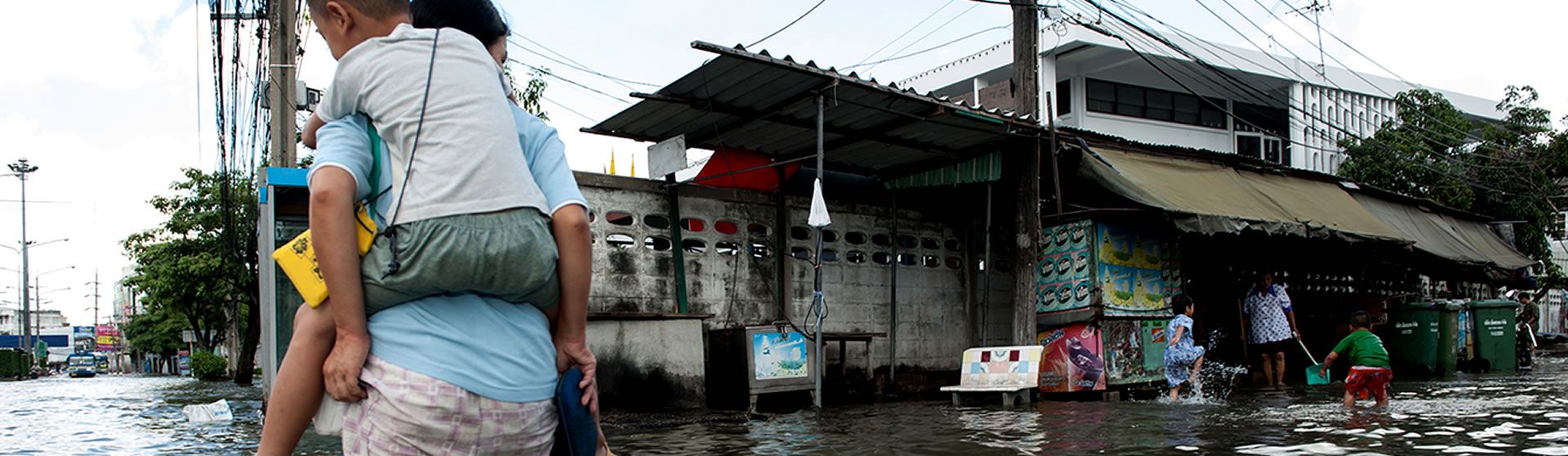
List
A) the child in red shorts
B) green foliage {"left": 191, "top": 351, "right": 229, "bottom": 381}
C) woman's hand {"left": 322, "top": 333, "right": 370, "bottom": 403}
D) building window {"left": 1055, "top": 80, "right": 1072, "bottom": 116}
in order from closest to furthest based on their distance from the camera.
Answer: woman's hand {"left": 322, "top": 333, "right": 370, "bottom": 403} → the child in red shorts → building window {"left": 1055, "top": 80, "right": 1072, "bottom": 116} → green foliage {"left": 191, "top": 351, "right": 229, "bottom": 381}

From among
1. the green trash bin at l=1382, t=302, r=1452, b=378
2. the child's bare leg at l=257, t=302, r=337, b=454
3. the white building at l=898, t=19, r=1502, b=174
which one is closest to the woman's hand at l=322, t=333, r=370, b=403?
the child's bare leg at l=257, t=302, r=337, b=454

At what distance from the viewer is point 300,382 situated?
1.75 m

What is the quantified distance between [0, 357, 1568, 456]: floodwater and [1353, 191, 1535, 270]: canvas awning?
4561 mm

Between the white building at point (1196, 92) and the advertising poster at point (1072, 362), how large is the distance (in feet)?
54.9

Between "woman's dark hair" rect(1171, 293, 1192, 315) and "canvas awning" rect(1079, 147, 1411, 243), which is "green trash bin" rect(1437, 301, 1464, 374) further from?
"woman's dark hair" rect(1171, 293, 1192, 315)

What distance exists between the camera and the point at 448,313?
174cm

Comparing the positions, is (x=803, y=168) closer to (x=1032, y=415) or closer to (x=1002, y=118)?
(x=1002, y=118)

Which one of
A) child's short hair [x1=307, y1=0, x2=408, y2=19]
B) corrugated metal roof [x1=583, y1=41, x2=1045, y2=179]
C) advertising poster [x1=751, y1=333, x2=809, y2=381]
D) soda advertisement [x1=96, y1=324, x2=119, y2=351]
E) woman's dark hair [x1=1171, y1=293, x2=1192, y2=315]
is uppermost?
corrugated metal roof [x1=583, y1=41, x2=1045, y2=179]

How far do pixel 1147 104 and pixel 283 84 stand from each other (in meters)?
23.7

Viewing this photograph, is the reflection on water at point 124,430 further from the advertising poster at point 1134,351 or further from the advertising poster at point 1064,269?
the advertising poster at point 1134,351

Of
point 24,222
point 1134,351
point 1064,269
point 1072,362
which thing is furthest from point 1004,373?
point 24,222

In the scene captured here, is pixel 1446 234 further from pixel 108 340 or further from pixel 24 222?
pixel 108 340

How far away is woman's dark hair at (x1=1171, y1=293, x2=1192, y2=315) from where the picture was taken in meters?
11.4

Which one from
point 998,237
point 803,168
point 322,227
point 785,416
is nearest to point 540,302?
point 322,227
